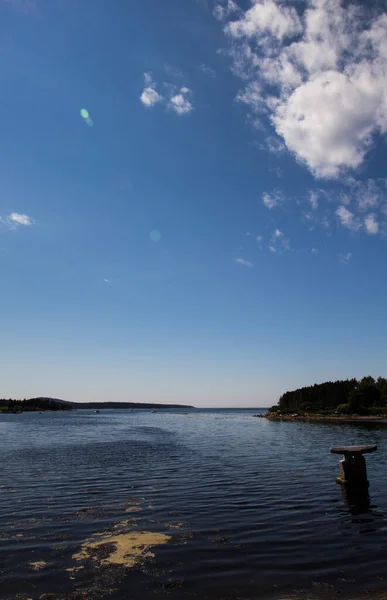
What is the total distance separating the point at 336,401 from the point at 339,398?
76.9 inches

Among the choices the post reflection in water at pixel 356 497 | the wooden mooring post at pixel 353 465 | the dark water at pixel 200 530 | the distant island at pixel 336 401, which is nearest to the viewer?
the dark water at pixel 200 530

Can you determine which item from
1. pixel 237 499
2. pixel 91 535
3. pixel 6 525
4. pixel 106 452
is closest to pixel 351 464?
pixel 237 499

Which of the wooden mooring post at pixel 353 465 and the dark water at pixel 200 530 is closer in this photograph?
the dark water at pixel 200 530

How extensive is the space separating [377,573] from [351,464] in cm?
1235

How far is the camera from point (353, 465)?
70.5 ft

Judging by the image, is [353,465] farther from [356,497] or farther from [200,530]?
[200,530]

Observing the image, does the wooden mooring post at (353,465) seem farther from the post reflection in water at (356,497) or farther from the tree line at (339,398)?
the tree line at (339,398)

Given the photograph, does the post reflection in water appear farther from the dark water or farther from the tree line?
the tree line

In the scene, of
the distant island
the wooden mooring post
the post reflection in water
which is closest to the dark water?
the post reflection in water

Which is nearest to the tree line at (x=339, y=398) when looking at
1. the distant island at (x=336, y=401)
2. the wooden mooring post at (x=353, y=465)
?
the distant island at (x=336, y=401)

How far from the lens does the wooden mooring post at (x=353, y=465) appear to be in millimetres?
20984

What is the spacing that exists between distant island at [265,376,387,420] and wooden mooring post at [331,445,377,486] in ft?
358

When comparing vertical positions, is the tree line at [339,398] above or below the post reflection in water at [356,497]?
above

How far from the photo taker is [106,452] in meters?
40.7
